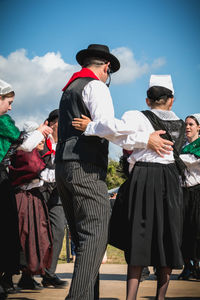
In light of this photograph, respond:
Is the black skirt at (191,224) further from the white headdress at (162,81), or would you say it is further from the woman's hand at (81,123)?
the woman's hand at (81,123)

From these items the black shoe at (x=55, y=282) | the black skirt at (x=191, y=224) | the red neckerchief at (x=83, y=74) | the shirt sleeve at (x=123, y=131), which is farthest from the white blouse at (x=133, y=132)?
the black shoe at (x=55, y=282)

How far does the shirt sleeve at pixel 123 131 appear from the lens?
9.00ft

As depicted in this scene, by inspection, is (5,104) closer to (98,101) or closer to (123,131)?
(98,101)

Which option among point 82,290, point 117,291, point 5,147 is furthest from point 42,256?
point 82,290

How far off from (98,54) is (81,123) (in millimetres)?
708

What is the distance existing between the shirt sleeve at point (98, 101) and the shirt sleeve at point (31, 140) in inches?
35.0

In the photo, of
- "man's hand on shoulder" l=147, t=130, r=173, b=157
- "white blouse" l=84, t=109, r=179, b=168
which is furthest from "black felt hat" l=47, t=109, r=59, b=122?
"man's hand on shoulder" l=147, t=130, r=173, b=157

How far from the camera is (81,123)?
2811mm

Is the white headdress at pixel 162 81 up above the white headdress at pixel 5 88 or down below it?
above

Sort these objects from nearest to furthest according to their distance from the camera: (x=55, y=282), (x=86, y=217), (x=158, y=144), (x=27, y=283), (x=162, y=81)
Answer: (x=86, y=217)
(x=158, y=144)
(x=162, y=81)
(x=27, y=283)
(x=55, y=282)

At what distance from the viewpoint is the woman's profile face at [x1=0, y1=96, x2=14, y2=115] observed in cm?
347

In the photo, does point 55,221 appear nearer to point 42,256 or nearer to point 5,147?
point 42,256

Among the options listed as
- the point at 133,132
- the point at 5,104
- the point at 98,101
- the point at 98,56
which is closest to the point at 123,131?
the point at 133,132

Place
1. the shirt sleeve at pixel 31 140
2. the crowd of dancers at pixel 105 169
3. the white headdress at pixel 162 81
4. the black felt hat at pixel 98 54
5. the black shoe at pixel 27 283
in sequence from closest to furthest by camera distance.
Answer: the crowd of dancers at pixel 105 169
the black felt hat at pixel 98 54
the white headdress at pixel 162 81
the shirt sleeve at pixel 31 140
the black shoe at pixel 27 283
